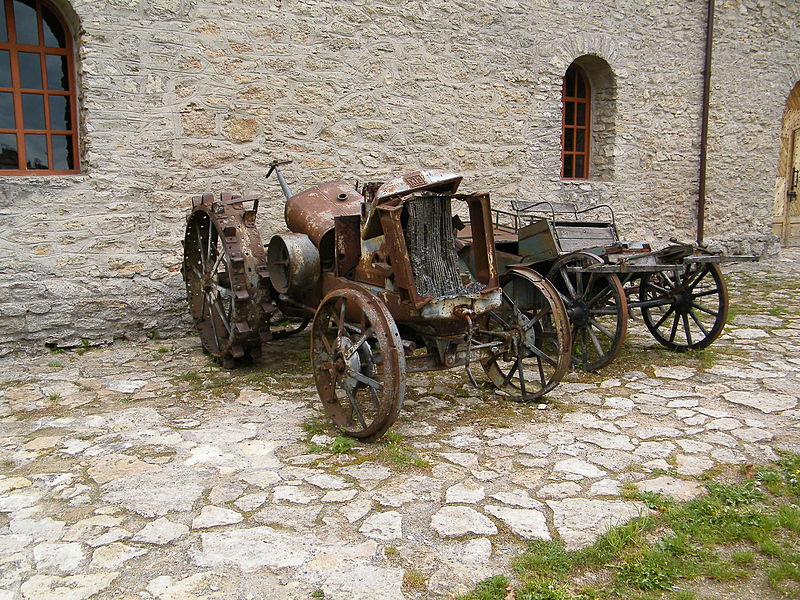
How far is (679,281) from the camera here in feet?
18.7

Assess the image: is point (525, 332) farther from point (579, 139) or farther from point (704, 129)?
point (704, 129)

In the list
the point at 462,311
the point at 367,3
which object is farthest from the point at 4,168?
the point at 462,311

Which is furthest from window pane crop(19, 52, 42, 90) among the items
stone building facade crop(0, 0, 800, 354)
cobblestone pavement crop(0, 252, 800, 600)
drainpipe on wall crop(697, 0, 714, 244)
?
drainpipe on wall crop(697, 0, 714, 244)

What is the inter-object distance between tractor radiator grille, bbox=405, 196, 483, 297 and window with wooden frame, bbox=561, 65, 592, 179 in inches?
225

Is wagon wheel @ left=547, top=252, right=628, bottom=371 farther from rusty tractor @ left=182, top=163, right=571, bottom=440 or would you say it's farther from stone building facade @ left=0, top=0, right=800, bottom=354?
stone building facade @ left=0, top=0, right=800, bottom=354

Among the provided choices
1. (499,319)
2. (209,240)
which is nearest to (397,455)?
(499,319)

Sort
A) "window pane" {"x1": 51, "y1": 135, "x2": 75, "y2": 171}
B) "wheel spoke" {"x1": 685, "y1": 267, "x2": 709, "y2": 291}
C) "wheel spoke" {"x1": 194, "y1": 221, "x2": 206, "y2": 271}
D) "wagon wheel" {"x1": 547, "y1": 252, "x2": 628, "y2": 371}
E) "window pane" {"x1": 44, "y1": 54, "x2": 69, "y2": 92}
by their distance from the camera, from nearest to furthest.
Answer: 1. "wagon wheel" {"x1": 547, "y1": 252, "x2": 628, "y2": 371}
2. "wheel spoke" {"x1": 194, "y1": 221, "x2": 206, "y2": 271}
3. "wheel spoke" {"x1": 685, "y1": 267, "x2": 709, "y2": 291}
4. "window pane" {"x1": 44, "y1": 54, "x2": 69, "y2": 92}
5. "window pane" {"x1": 51, "y1": 135, "x2": 75, "y2": 171}

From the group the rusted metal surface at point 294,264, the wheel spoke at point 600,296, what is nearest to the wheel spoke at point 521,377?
the wheel spoke at point 600,296

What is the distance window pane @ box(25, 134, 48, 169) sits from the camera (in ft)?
19.6

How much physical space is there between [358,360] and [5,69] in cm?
434

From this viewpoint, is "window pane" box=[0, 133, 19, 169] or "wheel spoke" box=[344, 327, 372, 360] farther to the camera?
"window pane" box=[0, 133, 19, 169]

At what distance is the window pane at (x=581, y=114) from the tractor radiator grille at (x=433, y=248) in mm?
6054

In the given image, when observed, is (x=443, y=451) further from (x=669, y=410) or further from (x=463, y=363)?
(x=669, y=410)

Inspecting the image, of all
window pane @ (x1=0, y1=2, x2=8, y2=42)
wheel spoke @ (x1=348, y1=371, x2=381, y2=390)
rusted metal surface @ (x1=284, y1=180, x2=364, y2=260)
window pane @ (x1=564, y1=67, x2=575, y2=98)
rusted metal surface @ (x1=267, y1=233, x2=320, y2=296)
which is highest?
window pane @ (x1=564, y1=67, x2=575, y2=98)
